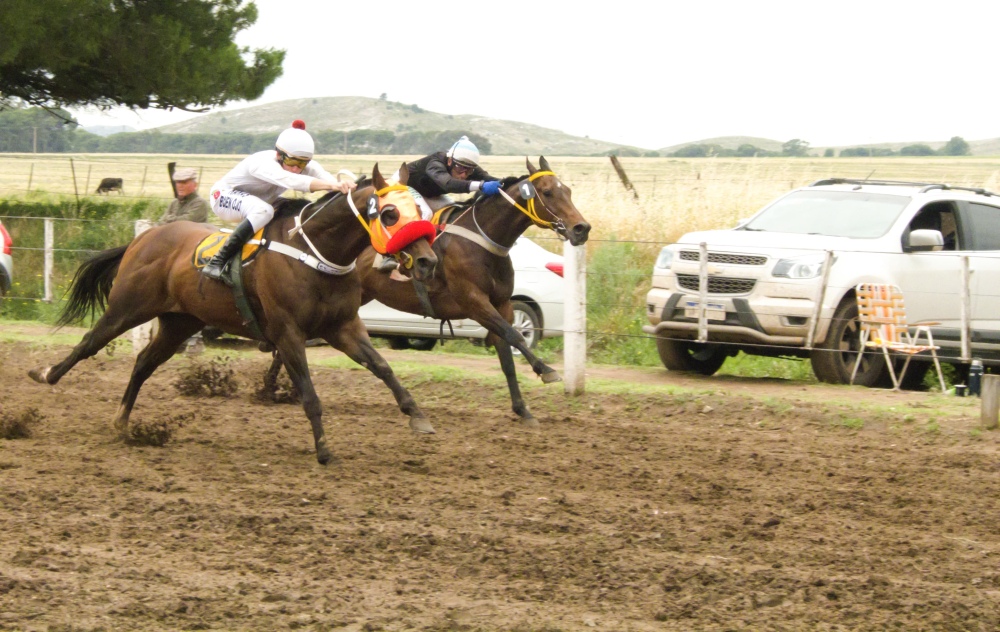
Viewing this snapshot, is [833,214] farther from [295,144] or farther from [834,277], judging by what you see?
[295,144]

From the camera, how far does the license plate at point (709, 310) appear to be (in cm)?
1223

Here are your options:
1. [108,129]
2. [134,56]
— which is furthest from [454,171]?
[108,129]

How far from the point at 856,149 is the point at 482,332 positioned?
51.9 metres

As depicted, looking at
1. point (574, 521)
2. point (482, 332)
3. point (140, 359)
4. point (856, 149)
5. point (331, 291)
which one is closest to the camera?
point (574, 521)

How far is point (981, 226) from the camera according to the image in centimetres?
1316

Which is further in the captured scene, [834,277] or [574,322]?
[834,277]

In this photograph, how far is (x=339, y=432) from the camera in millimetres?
9758

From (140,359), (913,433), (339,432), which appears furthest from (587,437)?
(140,359)

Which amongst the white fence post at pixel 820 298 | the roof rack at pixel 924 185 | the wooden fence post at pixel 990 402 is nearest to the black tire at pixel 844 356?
the white fence post at pixel 820 298

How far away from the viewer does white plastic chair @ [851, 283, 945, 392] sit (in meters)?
11.8

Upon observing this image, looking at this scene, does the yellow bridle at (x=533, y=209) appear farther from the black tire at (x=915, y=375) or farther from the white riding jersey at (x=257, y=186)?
the black tire at (x=915, y=375)

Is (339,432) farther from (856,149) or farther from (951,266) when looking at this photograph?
(856,149)

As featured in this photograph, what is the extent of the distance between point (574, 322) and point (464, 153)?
199 centimetres

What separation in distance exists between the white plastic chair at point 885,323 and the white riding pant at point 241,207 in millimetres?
6042
